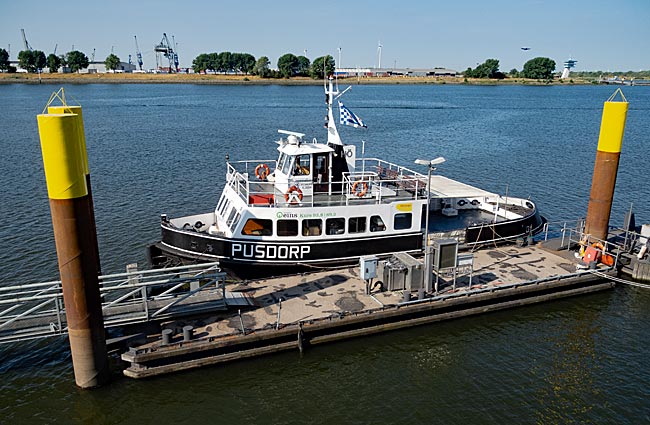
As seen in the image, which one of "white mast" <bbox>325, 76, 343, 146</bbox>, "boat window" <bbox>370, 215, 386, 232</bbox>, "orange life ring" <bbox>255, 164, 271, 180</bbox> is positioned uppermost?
"white mast" <bbox>325, 76, 343, 146</bbox>

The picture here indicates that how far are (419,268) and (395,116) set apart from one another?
69.2m

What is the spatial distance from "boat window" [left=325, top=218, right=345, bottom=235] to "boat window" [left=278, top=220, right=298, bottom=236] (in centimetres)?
127

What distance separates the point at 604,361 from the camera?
1653 cm

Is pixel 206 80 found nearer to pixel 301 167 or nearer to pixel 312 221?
pixel 301 167

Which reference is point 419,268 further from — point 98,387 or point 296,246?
point 98,387

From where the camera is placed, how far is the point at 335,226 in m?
20.2

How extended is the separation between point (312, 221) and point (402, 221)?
3.90 metres

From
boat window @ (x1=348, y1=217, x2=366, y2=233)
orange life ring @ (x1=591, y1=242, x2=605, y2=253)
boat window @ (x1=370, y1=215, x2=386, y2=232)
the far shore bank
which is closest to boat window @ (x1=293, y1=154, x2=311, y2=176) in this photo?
boat window @ (x1=348, y1=217, x2=366, y2=233)

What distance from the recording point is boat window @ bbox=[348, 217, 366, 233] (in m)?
20.2

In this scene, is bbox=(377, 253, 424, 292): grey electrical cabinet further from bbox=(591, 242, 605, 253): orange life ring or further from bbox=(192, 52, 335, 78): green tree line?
bbox=(192, 52, 335, 78): green tree line

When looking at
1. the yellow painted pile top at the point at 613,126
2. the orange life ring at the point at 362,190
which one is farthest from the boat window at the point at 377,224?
the yellow painted pile top at the point at 613,126

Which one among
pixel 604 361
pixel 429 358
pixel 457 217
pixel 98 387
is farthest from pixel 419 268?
pixel 98 387

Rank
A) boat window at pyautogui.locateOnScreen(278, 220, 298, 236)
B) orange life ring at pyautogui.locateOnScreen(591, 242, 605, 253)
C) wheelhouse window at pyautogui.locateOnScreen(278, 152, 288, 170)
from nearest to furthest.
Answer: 1. boat window at pyautogui.locateOnScreen(278, 220, 298, 236)
2. orange life ring at pyautogui.locateOnScreen(591, 242, 605, 253)
3. wheelhouse window at pyautogui.locateOnScreen(278, 152, 288, 170)

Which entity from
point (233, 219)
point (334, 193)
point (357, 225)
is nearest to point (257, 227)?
point (233, 219)
